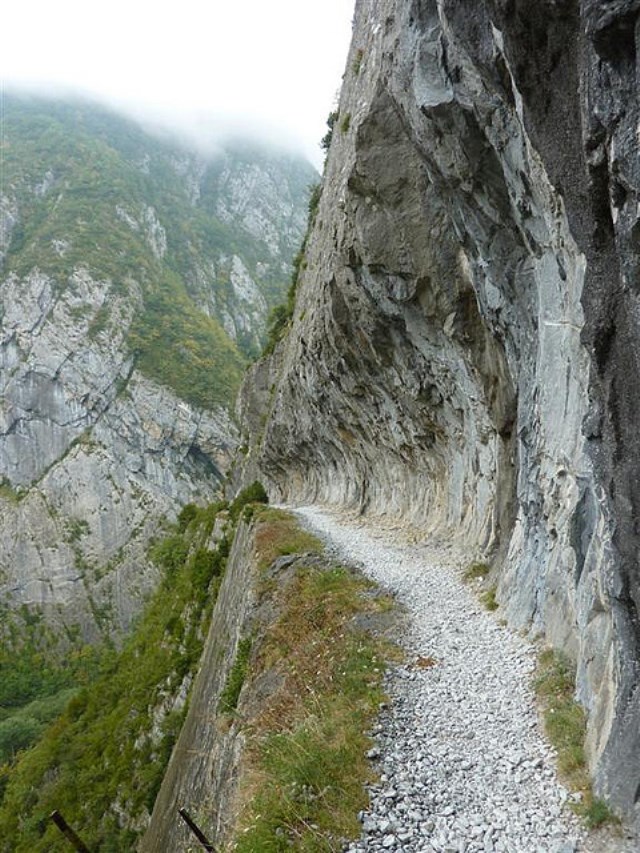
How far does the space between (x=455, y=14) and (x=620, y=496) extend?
6.19 m

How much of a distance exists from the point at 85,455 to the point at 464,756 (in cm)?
11252

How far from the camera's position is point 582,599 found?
6.32m

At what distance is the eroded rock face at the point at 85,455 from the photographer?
97062mm

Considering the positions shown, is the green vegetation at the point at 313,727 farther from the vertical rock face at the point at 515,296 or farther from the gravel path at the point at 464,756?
the vertical rock face at the point at 515,296

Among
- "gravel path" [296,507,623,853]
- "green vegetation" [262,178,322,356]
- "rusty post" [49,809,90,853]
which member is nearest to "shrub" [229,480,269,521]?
"green vegetation" [262,178,322,356]

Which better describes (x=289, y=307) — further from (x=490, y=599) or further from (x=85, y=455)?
(x=85, y=455)

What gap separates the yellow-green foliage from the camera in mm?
15953

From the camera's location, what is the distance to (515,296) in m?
9.46

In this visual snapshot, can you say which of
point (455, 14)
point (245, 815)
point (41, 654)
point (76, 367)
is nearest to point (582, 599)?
point (245, 815)

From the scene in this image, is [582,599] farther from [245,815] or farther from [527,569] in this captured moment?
[245,815]

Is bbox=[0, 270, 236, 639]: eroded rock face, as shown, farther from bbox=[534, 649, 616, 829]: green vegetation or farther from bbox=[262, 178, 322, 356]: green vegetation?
bbox=[534, 649, 616, 829]: green vegetation

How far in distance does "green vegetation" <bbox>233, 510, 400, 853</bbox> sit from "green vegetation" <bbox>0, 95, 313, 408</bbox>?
362 ft

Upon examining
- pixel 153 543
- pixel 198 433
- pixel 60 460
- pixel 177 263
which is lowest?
pixel 153 543

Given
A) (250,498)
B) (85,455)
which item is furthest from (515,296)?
(85,455)
